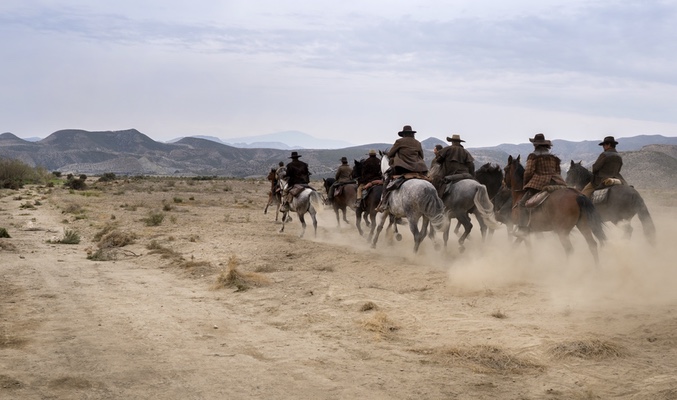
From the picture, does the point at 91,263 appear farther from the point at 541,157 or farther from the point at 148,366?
the point at 541,157

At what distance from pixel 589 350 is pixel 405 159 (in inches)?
314

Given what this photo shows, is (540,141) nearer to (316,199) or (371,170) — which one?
(371,170)

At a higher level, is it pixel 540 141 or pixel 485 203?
pixel 540 141

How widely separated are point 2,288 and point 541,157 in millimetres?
10248

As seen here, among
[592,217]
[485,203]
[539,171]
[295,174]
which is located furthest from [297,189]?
[592,217]

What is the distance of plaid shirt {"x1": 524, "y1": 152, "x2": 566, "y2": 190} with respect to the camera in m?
12.2

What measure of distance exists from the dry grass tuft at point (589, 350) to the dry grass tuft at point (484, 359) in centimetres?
46

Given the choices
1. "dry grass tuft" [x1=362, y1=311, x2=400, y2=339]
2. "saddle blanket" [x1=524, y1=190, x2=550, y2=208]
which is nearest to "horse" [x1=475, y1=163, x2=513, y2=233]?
"saddle blanket" [x1=524, y1=190, x2=550, y2=208]

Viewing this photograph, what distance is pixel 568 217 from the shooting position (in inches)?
443

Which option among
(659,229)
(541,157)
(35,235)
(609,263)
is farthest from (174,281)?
(659,229)

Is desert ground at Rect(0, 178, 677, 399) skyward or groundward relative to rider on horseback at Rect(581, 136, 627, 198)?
groundward

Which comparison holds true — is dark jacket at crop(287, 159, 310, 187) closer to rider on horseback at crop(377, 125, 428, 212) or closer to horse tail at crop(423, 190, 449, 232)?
rider on horseback at crop(377, 125, 428, 212)

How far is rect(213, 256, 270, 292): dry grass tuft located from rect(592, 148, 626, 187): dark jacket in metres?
8.00

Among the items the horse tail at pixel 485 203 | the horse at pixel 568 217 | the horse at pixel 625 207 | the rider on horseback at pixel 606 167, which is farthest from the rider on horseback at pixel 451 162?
the horse at pixel 568 217
